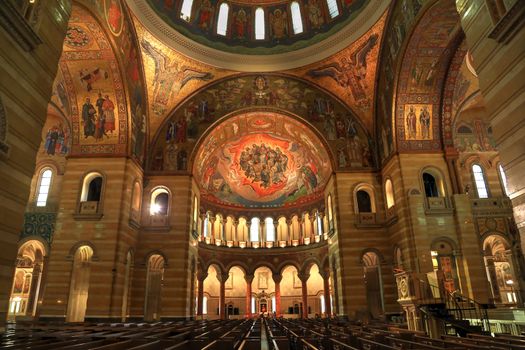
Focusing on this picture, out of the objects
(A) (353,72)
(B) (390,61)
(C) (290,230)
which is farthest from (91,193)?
(C) (290,230)

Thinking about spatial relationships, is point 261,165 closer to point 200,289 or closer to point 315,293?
point 200,289

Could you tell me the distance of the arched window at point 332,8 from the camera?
22203 millimetres

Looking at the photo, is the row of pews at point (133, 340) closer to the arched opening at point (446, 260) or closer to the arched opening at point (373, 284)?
the arched opening at point (446, 260)

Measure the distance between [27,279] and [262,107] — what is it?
19.1 meters

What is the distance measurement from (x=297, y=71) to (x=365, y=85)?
14.2 ft

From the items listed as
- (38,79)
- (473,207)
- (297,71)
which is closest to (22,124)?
(38,79)

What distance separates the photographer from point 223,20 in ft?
78.3

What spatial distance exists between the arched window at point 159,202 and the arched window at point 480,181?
19.5 meters

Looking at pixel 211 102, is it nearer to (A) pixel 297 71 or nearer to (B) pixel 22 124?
(A) pixel 297 71

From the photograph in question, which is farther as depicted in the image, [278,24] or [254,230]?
[254,230]

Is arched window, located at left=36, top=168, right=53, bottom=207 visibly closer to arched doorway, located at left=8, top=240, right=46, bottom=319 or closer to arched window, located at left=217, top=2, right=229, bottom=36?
arched doorway, located at left=8, top=240, right=46, bottom=319

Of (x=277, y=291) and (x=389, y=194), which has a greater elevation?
(x=389, y=194)

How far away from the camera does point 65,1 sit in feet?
34.7

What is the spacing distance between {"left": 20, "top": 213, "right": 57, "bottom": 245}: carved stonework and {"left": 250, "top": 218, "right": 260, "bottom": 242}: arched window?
16.6m
